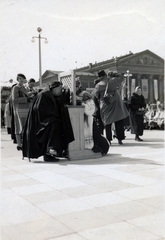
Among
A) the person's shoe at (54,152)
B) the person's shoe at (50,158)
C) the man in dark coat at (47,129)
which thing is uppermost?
the man in dark coat at (47,129)

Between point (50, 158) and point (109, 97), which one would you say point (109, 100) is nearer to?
point (109, 97)

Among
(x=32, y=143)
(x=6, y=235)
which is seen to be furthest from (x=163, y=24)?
(x=32, y=143)

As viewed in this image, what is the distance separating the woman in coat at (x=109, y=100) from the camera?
349 inches

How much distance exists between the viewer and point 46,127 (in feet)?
20.1

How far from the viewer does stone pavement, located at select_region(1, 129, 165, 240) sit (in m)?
2.65

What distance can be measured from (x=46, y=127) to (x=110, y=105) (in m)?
3.15

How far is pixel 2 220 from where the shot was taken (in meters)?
2.99

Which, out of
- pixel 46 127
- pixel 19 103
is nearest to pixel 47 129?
pixel 46 127

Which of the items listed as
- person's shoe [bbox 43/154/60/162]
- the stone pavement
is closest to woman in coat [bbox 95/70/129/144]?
person's shoe [bbox 43/154/60/162]

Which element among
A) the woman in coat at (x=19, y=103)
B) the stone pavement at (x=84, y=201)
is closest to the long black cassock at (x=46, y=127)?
the stone pavement at (x=84, y=201)

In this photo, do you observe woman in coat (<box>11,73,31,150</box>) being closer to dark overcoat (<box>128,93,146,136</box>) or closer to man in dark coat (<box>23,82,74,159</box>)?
man in dark coat (<box>23,82,74,159</box>)

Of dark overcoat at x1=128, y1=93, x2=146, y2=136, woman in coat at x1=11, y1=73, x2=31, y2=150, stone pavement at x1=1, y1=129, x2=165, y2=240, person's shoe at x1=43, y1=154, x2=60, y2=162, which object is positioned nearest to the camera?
stone pavement at x1=1, y1=129, x2=165, y2=240

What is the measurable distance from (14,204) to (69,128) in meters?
2.79

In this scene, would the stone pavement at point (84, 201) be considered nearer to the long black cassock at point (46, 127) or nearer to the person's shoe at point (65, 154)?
the long black cassock at point (46, 127)
